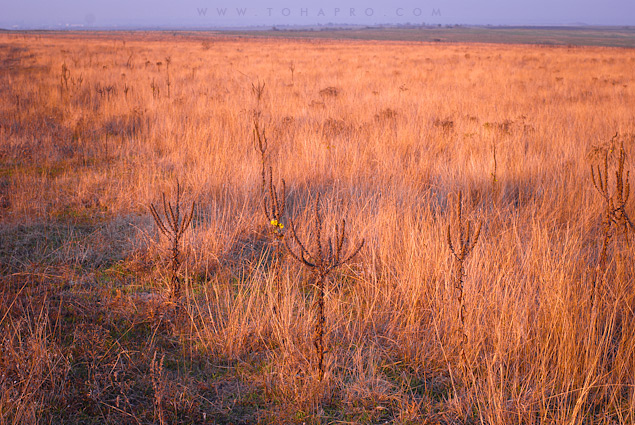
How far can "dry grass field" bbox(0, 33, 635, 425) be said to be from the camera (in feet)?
6.77

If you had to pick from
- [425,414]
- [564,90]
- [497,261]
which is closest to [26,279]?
[425,414]

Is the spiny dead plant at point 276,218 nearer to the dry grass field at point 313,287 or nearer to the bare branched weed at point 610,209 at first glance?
the dry grass field at point 313,287

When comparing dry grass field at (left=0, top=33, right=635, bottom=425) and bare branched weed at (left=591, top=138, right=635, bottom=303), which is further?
bare branched weed at (left=591, top=138, right=635, bottom=303)

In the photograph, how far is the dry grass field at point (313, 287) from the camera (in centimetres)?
206

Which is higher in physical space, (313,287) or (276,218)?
(276,218)

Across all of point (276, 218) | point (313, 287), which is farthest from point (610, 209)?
point (276, 218)

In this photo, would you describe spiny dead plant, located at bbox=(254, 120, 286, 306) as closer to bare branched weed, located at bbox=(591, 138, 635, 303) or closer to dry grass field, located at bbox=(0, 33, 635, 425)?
dry grass field, located at bbox=(0, 33, 635, 425)

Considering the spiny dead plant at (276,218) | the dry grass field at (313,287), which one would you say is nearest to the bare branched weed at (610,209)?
the dry grass field at (313,287)

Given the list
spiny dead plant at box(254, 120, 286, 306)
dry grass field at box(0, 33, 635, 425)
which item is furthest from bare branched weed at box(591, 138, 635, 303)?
spiny dead plant at box(254, 120, 286, 306)

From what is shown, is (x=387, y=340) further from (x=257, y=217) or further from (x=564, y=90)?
(x=564, y=90)

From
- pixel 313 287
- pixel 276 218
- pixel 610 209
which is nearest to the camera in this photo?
pixel 610 209

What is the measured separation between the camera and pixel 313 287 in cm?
313

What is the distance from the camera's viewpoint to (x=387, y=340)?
2.51 m

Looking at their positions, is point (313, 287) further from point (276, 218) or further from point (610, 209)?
point (610, 209)
